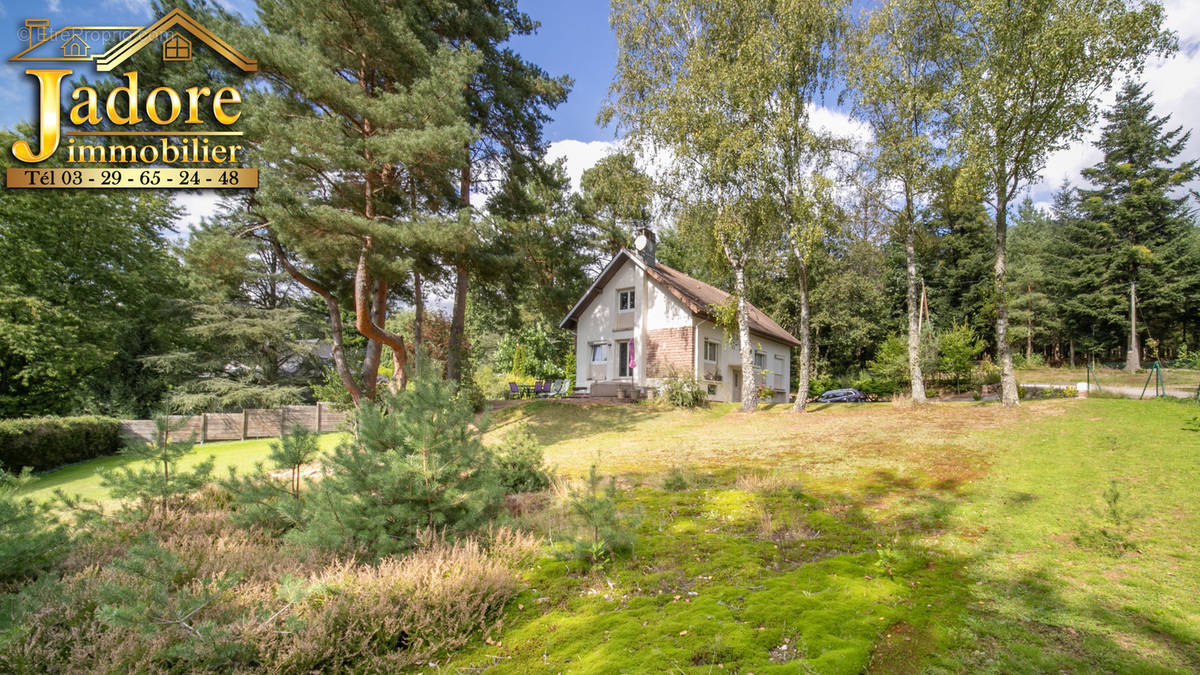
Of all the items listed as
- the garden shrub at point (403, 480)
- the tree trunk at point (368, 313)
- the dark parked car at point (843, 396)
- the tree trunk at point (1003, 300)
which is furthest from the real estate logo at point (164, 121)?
the dark parked car at point (843, 396)

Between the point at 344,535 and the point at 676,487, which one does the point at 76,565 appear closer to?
the point at 344,535

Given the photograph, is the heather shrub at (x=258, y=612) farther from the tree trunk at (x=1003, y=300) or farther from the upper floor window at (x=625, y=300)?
the upper floor window at (x=625, y=300)

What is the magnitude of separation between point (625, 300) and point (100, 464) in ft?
67.7

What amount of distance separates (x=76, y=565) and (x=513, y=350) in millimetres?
35955

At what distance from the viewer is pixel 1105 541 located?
14.6ft

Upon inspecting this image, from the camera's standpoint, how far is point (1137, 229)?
119ft

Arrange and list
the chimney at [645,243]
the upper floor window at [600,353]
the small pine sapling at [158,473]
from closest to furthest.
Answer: the small pine sapling at [158,473] → the chimney at [645,243] → the upper floor window at [600,353]

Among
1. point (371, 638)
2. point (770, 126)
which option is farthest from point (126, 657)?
point (770, 126)

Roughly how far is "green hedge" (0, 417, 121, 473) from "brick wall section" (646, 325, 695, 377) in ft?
69.3

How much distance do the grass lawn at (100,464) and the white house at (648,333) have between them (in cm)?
1245

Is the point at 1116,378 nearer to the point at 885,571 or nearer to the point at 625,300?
the point at 625,300

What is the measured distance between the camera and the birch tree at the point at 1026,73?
12.6 meters

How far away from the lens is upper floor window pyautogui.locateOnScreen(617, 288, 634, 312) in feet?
77.9

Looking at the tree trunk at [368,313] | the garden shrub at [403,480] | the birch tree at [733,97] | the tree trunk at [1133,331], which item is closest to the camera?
the garden shrub at [403,480]
